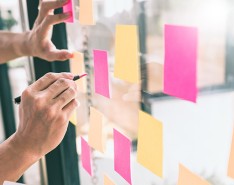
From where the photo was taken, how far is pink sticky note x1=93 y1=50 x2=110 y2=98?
0.90m

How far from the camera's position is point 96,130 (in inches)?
39.6

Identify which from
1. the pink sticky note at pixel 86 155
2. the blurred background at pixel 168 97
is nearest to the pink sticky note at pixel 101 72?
the blurred background at pixel 168 97

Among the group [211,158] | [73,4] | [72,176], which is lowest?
[72,176]

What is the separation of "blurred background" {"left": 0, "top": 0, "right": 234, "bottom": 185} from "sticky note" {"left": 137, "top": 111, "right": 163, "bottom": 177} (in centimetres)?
5

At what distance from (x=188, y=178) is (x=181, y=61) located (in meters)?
0.22

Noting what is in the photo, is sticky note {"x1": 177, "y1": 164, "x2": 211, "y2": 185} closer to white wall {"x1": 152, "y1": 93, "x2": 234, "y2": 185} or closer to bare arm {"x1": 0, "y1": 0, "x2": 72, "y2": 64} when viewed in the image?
white wall {"x1": 152, "y1": 93, "x2": 234, "y2": 185}

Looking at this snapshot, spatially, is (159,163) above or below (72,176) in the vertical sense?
above

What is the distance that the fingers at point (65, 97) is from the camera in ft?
2.57

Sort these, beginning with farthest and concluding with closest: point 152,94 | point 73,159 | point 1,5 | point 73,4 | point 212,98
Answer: point 1,5
point 73,159
point 73,4
point 152,94
point 212,98

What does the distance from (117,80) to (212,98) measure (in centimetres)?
26

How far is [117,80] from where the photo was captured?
35.4 inches

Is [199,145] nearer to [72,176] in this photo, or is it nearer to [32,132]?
[32,132]

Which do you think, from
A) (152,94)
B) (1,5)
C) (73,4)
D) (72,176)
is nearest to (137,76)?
(152,94)

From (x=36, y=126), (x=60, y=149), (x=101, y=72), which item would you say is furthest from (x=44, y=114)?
(x=60, y=149)
